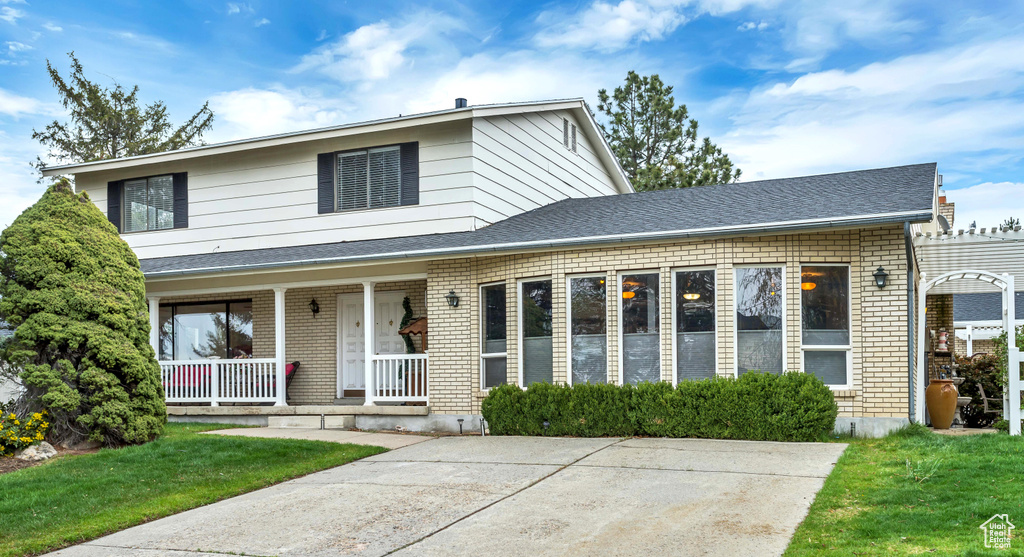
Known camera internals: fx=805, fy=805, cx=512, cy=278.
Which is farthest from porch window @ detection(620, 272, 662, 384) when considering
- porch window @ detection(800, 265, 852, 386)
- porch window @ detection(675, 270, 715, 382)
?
porch window @ detection(800, 265, 852, 386)

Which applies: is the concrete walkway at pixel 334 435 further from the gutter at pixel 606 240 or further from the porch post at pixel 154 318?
the porch post at pixel 154 318

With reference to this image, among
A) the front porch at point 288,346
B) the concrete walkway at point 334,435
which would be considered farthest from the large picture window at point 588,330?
the front porch at point 288,346

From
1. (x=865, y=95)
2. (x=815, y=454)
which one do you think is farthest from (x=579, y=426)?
(x=865, y=95)

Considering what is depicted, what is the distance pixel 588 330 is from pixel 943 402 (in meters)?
5.01

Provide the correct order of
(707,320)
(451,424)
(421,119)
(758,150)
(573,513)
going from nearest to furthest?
1. (573,513)
2. (707,320)
3. (451,424)
4. (421,119)
5. (758,150)

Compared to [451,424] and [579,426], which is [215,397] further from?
[579,426]

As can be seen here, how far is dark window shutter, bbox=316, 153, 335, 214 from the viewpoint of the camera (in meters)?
15.1

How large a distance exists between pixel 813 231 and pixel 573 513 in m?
5.64

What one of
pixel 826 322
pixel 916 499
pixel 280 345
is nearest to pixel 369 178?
pixel 280 345

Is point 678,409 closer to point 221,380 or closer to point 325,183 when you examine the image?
point 325,183

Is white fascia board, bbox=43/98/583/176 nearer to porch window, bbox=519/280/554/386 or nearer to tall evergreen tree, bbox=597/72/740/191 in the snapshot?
porch window, bbox=519/280/554/386

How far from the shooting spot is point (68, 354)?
402 inches

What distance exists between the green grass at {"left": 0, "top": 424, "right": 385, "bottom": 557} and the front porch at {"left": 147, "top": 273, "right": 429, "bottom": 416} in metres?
2.88

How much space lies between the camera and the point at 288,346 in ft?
51.0
